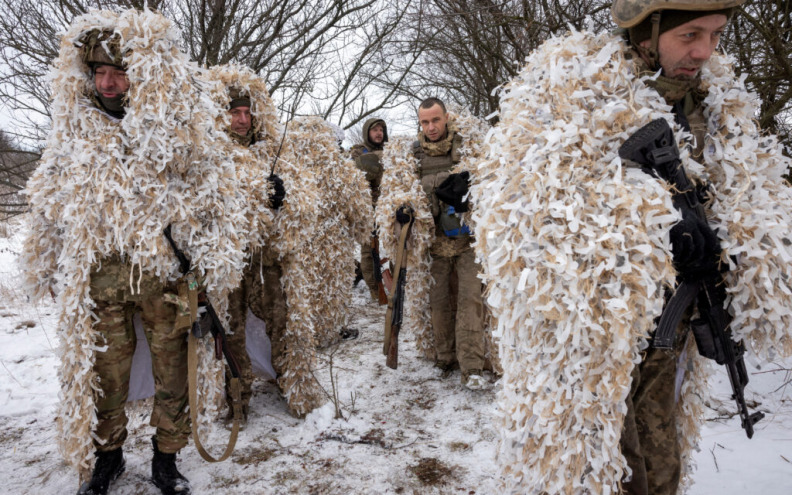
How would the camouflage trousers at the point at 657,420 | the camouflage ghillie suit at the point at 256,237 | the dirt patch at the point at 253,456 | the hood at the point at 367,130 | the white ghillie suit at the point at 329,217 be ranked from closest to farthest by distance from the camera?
the camouflage trousers at the point at 657,420 < the dirt patch at the point at 253,456 < the camouflage ghillie suit at the point at 256,237 < the white ghillie suit at the point at 329,217 < the hood at the point at 367,130

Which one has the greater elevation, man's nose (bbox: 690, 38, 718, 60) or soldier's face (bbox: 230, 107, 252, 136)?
soldier's face (bbox: 230, 107, 252, 136)

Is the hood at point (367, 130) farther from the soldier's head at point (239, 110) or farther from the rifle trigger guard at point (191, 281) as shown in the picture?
the rifle trigger guard at point (191, 281)

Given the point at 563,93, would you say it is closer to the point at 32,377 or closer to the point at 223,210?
the point at 223,210

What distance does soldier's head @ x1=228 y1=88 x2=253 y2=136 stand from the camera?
3659 millimetres

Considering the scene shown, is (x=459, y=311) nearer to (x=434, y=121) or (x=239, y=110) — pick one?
(x=434, y=121)

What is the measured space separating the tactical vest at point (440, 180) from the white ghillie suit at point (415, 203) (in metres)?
0.05

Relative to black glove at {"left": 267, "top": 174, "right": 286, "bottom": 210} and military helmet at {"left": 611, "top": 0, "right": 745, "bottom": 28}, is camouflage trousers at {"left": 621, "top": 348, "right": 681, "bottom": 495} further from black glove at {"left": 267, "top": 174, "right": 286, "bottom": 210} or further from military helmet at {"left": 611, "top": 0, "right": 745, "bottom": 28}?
black glove at {"left": 267, "top": 174, "right": 286, "bottom": 210}

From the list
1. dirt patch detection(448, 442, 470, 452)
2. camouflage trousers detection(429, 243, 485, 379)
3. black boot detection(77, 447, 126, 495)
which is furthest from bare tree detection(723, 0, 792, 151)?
black boot detection(77, 447, 126, 495)

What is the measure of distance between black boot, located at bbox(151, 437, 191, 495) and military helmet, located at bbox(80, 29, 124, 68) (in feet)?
7.21

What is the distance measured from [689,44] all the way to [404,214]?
9.56 feet

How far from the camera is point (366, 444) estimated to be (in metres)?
3.49

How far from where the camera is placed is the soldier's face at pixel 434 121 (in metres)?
4.38

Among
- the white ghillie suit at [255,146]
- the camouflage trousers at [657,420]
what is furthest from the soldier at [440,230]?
the camouflage trousers at [657,420]

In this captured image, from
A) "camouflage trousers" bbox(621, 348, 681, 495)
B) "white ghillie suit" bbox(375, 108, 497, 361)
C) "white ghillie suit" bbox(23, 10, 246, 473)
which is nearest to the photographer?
"camouflage trousers" bbox(621, 348, 681, 495)
